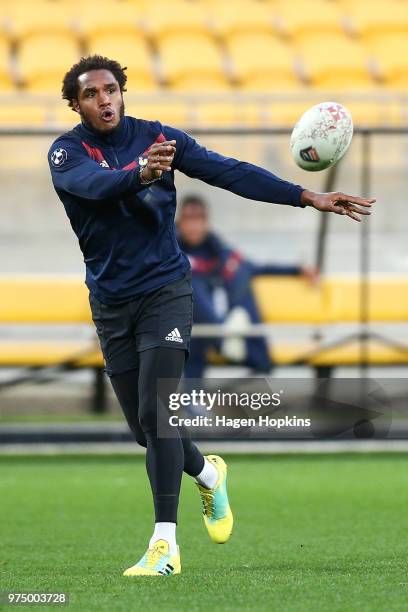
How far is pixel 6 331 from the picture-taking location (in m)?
10.8

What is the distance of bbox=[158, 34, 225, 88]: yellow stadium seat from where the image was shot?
16.8 m

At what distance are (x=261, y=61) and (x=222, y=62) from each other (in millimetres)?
679

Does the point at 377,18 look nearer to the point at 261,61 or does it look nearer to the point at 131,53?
the point at 261,61

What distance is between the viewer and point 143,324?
5.09 m

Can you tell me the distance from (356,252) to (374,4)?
9.94 m

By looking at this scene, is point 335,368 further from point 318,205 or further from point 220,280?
point 318,205

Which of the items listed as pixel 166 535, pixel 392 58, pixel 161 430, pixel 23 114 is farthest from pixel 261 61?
pixel 166 535

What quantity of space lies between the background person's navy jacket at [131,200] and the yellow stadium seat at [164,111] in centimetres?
749

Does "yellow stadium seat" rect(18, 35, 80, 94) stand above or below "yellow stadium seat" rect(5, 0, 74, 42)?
below

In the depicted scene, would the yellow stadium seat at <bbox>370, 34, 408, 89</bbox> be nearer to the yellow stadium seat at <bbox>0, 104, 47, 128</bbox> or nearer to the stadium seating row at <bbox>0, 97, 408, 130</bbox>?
the stadium seating row at <bbox>0, 97, 408, 130</bbox>

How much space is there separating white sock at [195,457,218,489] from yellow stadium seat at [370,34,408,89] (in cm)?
1190

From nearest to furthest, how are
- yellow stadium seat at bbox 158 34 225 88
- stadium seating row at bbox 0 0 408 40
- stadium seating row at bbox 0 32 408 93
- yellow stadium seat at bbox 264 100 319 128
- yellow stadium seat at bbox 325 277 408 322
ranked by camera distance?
1. yellow stadium seat at bbox 325 277 408 322
2. yellow stadium seat at bbox 264 100 319 128
3. stadium seating row at bbox 0 32 408 93
4. yellow stadium seat at bbox 158 34 225 88
5. stadium seating row at bbox 0 0 408 40

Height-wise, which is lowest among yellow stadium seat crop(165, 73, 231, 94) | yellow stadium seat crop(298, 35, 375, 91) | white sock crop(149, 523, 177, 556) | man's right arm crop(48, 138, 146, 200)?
white sock crop(149, 523, 177, 556)

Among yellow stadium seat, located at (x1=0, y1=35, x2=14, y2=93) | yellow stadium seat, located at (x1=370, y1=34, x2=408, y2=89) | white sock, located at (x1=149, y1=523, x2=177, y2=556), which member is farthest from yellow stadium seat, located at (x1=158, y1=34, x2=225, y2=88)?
white sock, located at (x1=149, y1=523, x2=177, y2=556)
